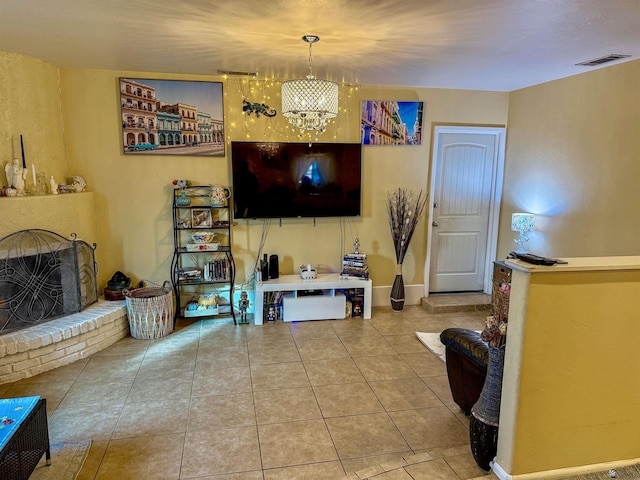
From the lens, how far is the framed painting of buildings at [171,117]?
14.0 feet

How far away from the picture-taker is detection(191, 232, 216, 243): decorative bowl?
4.47m

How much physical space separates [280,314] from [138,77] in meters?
2.84

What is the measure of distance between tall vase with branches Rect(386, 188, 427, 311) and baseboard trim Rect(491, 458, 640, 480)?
2.87 metres

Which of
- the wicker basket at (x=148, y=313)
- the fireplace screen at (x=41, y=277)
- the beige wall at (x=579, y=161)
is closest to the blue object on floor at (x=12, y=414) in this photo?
the fireplace screen at (x=41, y=277)

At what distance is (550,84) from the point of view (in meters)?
4.36

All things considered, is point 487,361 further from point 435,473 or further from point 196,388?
point 196,388

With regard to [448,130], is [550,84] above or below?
above

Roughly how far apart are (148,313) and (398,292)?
2.72 metres

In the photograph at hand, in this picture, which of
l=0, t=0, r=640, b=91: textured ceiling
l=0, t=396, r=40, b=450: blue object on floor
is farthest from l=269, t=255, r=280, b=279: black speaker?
l=0, t=396, r=40, b=450: blue object on floor

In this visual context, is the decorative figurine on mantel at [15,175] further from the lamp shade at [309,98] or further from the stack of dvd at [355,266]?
the stack of dvd at [355,266]

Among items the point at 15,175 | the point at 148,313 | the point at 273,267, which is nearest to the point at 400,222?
the point at 273,267

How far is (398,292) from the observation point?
497 centimetres

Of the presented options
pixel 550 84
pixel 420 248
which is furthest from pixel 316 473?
pixel 550 84

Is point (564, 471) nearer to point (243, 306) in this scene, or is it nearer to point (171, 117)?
point (243, 306)
